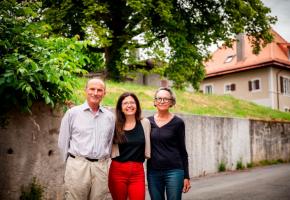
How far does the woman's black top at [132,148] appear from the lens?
4586 millimetres

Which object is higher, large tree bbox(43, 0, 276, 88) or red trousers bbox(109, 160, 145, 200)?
large tree bbox(43, 0, 276, 88)

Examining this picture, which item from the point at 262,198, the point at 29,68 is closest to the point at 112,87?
the point at 262,198

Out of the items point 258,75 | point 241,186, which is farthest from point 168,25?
point 258,75

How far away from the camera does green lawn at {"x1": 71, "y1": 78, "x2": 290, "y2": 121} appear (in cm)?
1564

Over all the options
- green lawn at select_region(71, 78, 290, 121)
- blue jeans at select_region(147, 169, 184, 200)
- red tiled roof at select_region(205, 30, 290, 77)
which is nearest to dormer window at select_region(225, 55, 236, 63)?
red tiled roof at select_region(205, 30, 290, 77)

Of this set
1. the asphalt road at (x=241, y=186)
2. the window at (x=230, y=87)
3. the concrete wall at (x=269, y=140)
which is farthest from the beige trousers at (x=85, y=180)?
the window at (x=230, y=87)

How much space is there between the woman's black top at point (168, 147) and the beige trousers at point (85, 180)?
619mm

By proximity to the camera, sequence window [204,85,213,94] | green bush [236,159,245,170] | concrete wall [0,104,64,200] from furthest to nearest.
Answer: window [204,85,213,94]
green bush [236,159,245,170]
concrete wall [0,104,64,200]

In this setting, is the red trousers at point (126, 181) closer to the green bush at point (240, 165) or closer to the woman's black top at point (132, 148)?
the woman's black top at point (132, 148)

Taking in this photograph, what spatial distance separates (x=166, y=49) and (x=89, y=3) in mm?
4845

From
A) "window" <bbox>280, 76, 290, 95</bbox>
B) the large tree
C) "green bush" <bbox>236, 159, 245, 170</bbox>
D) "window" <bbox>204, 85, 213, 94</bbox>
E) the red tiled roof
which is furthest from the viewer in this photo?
"window" <bbox>204, 85, 213, 94</bbox>

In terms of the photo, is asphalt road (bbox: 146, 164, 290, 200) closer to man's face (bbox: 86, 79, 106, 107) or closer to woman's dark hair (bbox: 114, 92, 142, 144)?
woman's dark hair (bbox: 114, 92, 142, 144)

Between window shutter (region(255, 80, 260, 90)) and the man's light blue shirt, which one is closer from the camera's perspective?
the man's light blue shirt

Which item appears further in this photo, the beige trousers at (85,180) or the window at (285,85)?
the window at (285,85)
